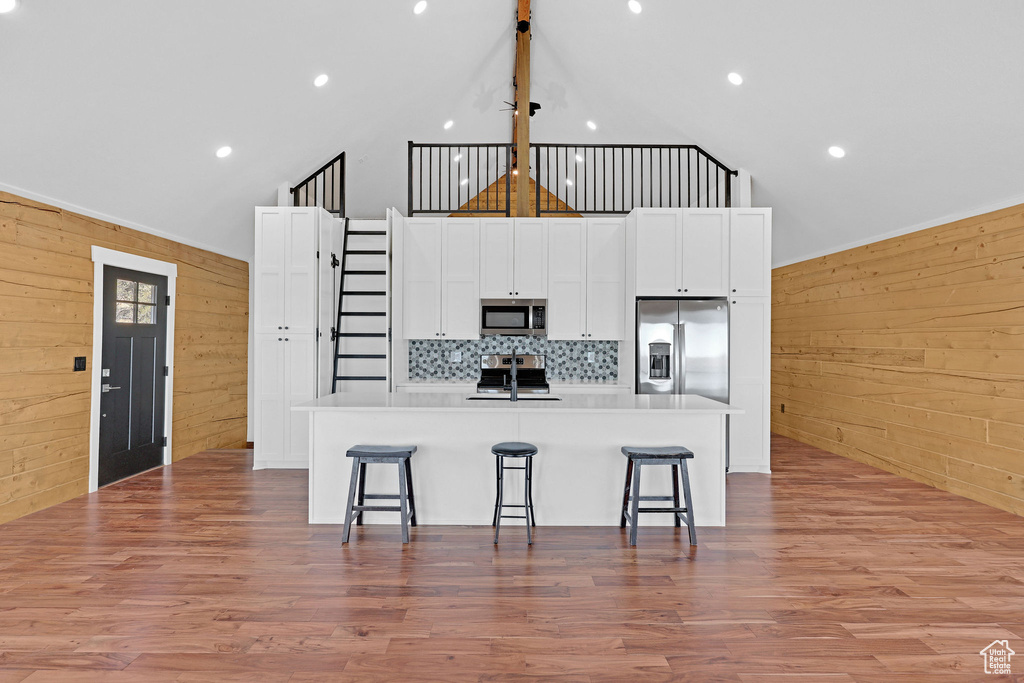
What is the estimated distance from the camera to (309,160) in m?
5.80

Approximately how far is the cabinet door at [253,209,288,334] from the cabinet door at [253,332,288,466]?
15 cm

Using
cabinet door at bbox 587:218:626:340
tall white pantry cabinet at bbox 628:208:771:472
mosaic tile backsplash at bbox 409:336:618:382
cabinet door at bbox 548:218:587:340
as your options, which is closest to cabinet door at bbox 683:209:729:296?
tall white pantry cabinet at bbox 628:208:771:472

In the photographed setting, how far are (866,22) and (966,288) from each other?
2273 millimetres

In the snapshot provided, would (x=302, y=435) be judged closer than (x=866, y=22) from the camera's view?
No

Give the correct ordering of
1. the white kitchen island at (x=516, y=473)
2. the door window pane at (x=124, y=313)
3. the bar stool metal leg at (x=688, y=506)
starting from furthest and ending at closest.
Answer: the door window pane at (x=124, y=313), the white kitchen island at (x=516, y=473), the bar stool metal leg at (x=688, y=506)

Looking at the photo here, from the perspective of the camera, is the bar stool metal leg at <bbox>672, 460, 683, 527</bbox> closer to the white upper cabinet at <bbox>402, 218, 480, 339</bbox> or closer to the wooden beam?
the white upper cabinet at <bbox>402, 218, 480, 339</bbox>

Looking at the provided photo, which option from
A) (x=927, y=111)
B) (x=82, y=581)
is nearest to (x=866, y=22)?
(x=927, y=111)

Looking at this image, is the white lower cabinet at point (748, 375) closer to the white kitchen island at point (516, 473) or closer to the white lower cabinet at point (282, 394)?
the white kitchen island at point (516, 473)

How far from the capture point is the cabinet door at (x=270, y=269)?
5516 millimetres

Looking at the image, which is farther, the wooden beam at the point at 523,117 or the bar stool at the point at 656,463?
the wooden beam at the point at 523,117

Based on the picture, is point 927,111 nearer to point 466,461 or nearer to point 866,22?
point 866,22

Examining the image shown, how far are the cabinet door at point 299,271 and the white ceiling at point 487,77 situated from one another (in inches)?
22.9

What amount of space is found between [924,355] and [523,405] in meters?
3.61

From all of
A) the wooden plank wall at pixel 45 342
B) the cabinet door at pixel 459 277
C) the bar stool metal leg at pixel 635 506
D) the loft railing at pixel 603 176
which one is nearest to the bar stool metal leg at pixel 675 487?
the bar stool metal leg at pixel 635 506
